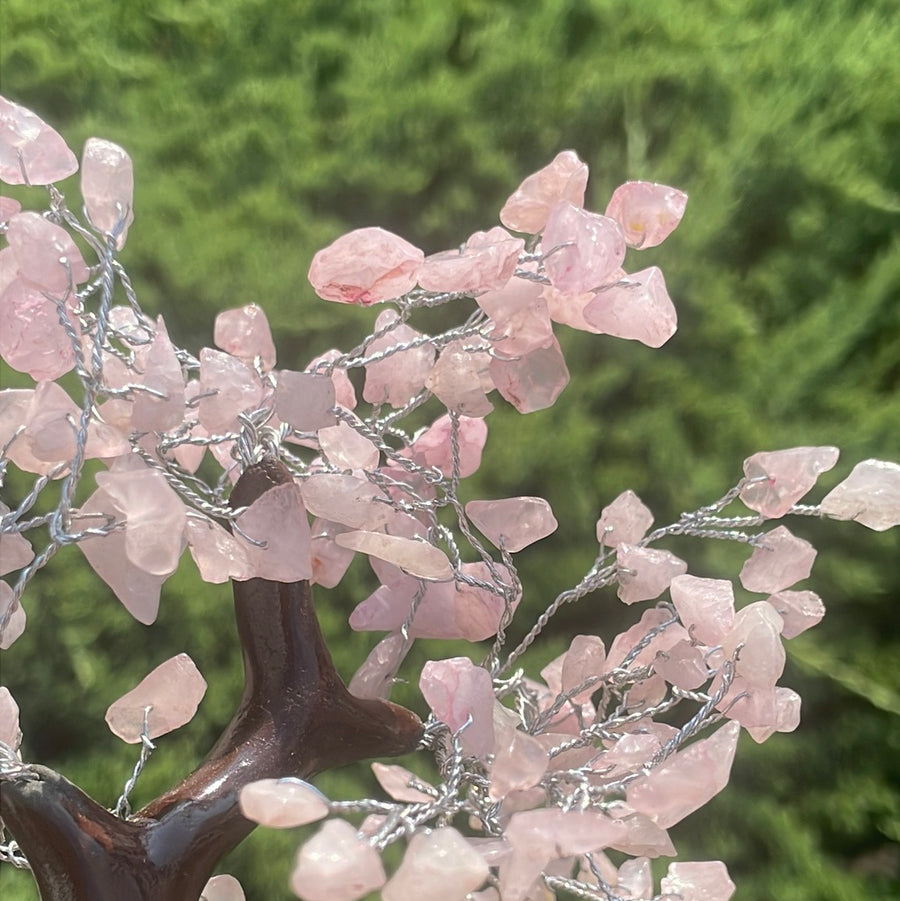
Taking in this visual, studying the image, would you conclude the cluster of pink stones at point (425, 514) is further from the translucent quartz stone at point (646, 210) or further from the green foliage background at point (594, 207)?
the green foliage background at point (594, 207)

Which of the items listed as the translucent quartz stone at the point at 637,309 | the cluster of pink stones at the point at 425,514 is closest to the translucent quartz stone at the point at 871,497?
the cluster of pink stones at the point at 425,514

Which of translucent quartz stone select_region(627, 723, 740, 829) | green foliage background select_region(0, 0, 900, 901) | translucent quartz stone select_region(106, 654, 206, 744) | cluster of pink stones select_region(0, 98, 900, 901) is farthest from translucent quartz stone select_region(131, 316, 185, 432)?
green foliage background select_region(0, 0, 900, 901)

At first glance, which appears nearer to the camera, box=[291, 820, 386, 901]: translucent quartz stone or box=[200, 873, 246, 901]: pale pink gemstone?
box=[291, 820, 386, 901]: translucent quartz stone

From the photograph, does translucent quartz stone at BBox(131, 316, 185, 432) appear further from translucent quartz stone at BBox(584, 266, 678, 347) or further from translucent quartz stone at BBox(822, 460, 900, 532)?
translucent quartz stone at BBox(822, 460, 900, 532)

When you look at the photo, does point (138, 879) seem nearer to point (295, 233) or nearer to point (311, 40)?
point (295, 233)

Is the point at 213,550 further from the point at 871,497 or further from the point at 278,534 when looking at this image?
the point at 871,497

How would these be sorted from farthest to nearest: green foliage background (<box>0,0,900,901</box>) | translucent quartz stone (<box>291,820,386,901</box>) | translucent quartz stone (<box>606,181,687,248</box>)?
green foliage background (<box>0,0,900,901</box>) → translucent quartz stone (<box>606,181,687,248</box>) → translucent quartz stone (<box>291,820,386,901</box>)
